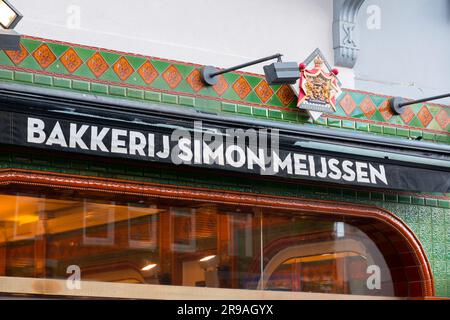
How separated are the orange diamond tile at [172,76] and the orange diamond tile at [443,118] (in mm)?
3412

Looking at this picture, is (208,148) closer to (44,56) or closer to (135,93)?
(135,93)

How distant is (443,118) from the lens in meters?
13.2

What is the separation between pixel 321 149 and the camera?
11.7 m

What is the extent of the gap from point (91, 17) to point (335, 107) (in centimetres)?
286

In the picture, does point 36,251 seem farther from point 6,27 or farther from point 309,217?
point 309,217

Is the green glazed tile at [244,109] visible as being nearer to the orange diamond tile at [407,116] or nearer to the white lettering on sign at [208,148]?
the white lettering on sign at [208,148]

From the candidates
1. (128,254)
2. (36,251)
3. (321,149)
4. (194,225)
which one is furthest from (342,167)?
(36,251)

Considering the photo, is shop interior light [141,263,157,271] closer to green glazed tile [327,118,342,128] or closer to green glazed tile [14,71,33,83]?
green glazed tile [14,71,33,83]

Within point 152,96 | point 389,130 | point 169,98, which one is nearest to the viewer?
point 152,96

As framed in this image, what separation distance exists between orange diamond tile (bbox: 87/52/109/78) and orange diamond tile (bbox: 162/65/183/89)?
66 cm

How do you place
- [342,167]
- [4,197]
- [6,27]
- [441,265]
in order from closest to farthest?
[6,27] → [4,197] → [342,167] → [441,265]

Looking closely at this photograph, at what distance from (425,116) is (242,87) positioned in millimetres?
2484

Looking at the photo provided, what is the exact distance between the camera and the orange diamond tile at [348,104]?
1248 centimetres

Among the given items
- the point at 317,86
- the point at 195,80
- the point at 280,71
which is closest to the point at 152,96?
the point at 195,80
